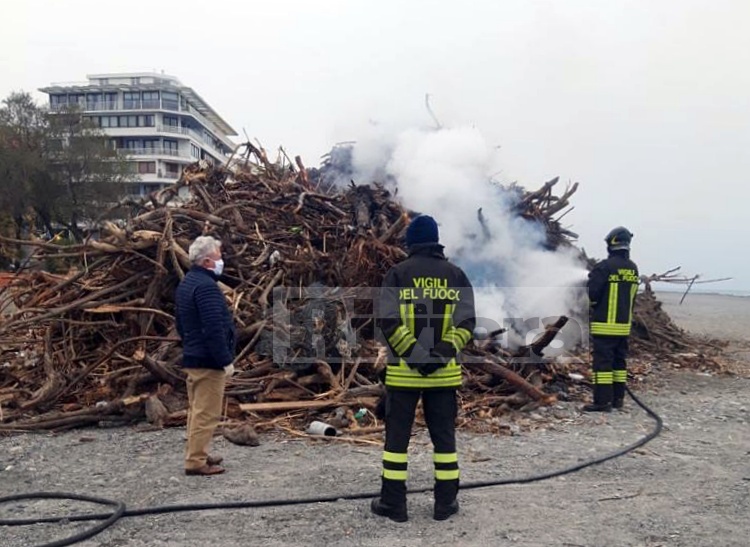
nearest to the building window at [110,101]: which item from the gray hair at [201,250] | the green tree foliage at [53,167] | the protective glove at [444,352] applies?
the green tree foliage at [53,167]

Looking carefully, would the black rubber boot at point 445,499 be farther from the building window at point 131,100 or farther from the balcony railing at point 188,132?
the building window at point 131,100

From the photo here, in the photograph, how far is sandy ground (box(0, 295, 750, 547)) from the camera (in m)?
3.89

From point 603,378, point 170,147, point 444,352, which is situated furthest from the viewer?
point 170,147

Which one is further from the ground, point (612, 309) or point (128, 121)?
point (128, 121)

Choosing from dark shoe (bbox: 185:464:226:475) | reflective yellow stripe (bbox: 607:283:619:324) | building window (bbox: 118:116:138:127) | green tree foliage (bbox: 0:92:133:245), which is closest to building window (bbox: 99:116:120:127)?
building window (bbox: 118:116:138:127)

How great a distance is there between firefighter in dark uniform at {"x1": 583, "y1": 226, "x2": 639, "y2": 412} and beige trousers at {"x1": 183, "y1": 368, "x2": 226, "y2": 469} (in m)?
4.15

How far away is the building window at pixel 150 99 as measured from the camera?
7112 centimetres

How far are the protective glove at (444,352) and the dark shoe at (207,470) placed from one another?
2.04m

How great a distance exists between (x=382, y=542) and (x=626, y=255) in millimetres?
5019

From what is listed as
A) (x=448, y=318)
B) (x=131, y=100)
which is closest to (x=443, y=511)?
(x=448, y=318)

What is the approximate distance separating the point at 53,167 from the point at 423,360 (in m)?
33.8

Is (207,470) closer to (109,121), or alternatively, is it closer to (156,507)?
(156,507)

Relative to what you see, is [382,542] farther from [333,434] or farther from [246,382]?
[246,382]

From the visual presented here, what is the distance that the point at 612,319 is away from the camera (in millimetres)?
7324
